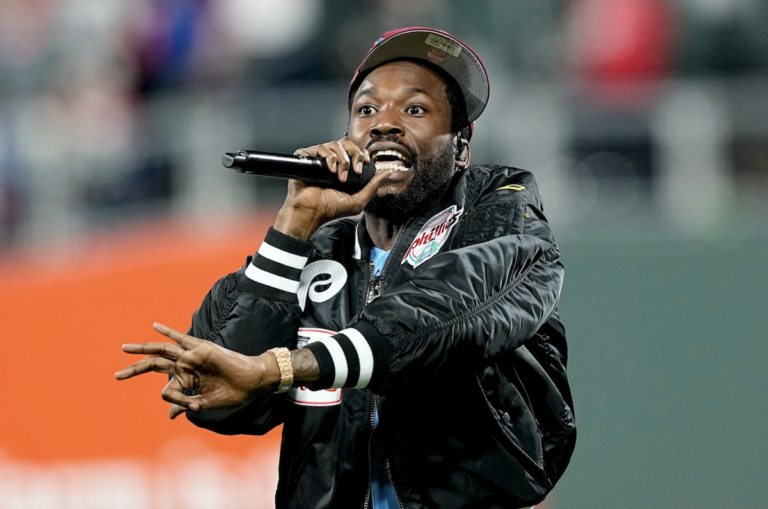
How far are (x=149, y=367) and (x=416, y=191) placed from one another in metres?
1.04

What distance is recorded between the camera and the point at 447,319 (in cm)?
260

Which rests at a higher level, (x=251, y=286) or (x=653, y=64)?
(x=653, y=64)

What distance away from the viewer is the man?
100 inches

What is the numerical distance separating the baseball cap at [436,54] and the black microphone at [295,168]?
38cm

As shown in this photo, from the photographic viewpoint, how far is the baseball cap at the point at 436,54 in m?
3.29

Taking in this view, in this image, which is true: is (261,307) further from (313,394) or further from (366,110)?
(366,110)

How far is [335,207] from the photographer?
120 inches

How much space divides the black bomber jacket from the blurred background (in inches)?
119

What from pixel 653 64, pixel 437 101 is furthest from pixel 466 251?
pixel 653 64

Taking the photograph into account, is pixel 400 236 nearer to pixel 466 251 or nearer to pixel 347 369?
pixel 466 251

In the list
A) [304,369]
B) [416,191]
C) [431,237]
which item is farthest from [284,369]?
[416,191]

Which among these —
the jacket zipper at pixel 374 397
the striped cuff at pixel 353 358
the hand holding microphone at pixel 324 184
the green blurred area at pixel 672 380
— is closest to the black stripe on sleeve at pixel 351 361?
the striped cuff at pixel 353 358

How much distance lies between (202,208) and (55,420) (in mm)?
1355

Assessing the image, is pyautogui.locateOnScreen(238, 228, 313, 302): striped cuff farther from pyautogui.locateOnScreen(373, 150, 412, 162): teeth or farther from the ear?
the ear
